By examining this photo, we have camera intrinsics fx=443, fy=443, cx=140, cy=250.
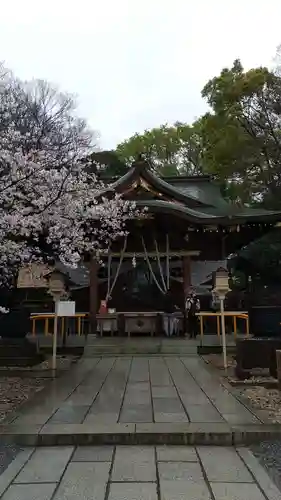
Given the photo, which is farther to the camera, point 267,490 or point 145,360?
point 145,360

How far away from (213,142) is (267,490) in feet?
68.3

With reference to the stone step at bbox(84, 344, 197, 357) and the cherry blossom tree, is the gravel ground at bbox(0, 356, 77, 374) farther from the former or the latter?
the cherry blossom tree

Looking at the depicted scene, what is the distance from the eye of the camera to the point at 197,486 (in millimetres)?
3322

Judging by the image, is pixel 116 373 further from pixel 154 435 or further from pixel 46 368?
pixel 154 435

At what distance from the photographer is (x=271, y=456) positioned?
4.02 m

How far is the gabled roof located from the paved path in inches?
221

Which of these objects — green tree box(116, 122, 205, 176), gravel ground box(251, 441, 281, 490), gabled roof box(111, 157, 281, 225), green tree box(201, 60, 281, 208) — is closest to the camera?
gravel ground box(251, 441, 281, 490)

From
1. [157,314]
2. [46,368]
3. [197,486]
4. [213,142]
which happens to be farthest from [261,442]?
[213,142]

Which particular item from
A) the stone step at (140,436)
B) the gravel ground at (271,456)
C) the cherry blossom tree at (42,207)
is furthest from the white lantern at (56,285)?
the gravel ground at (271,456)

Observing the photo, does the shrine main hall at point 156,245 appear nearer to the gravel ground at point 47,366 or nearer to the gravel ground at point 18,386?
the gravel ground at point 47,366

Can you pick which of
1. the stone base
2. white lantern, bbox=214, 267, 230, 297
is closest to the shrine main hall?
the stone base

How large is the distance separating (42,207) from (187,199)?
30.1 ft

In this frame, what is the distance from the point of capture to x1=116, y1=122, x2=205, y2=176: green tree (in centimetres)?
3148

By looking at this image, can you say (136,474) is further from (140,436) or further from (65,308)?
(65,308)
